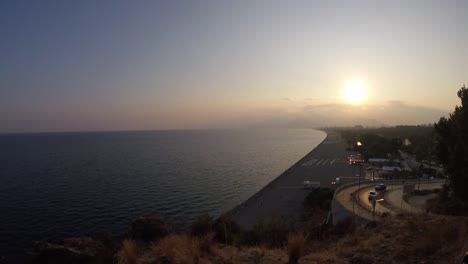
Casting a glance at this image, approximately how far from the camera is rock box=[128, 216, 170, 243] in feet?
56.9

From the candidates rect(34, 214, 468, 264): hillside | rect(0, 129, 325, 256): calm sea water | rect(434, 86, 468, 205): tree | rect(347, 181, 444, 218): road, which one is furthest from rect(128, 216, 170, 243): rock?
rect(347, 181, 444, 218): road

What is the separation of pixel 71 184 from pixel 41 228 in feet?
70.8

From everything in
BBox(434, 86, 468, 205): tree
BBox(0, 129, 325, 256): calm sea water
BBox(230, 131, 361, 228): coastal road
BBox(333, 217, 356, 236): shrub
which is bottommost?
BBox(230, 131, 361, 228): coastal road

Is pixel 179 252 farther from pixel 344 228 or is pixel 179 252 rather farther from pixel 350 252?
pixel 344 228

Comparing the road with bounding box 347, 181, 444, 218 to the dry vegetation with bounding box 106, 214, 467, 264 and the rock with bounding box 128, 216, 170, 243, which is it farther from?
the rock with bounding box 128, 216, 170, 243

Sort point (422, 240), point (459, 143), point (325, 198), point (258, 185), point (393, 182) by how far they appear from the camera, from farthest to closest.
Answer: point (258, 185)
point (393, 182)
point (325, 198)
point (459, 143)
point (422, 240)

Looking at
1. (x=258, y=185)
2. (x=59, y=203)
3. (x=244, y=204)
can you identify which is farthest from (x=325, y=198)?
(x=59, y=203)

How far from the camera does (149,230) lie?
58.7ft

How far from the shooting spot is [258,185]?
167ft

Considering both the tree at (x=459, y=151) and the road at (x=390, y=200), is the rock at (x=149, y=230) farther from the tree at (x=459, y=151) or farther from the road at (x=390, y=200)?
the road at (x=390, y=200)

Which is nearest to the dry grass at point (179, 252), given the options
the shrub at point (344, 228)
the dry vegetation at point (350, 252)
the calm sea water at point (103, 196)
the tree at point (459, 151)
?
the dry vegetation at point (350, 252)

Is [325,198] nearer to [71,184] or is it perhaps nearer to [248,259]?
[248,259]

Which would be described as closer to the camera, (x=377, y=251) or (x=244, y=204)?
(x=377, y=251)

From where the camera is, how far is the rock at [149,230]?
56.9 feet
